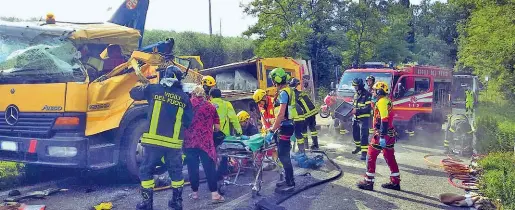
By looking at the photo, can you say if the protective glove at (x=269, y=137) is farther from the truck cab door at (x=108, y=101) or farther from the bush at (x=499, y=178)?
the bush at (x=499, y=178)

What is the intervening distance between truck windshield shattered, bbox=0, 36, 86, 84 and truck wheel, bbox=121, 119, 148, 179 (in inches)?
39.0

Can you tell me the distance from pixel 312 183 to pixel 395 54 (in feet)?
89.4

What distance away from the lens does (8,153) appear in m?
6.58

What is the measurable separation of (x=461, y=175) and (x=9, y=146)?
7.17m

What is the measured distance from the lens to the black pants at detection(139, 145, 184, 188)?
5.62 meters

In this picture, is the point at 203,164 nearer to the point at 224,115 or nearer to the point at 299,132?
the point at 224,115

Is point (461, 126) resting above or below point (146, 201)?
above

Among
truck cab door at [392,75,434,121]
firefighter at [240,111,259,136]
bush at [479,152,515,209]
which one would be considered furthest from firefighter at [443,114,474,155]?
firefighter at [240,111,259,136]

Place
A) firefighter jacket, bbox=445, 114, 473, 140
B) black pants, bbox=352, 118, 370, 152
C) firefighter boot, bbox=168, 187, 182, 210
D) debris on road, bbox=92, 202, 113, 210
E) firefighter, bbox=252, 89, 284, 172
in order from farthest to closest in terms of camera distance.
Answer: firefighter jacket, bbox=445, 114, 473, 140, black pants, bbox=352, 118, 370, 152, firefighter, bbox=252, 89, 284, 172, firefighter boot, bbox=168, 187, 182, 210, debris on road, bbox=92, 202, 113, 210

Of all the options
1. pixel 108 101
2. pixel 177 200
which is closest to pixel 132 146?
pixel 108 101

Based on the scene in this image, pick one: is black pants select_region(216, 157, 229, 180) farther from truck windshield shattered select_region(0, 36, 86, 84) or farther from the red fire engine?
the red fire engine

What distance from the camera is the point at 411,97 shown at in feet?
41.0

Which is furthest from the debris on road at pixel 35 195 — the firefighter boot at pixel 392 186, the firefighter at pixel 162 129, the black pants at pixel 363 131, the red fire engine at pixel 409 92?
the red fire engine at pixel 409 92

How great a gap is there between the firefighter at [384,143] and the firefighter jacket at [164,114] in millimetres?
2974
